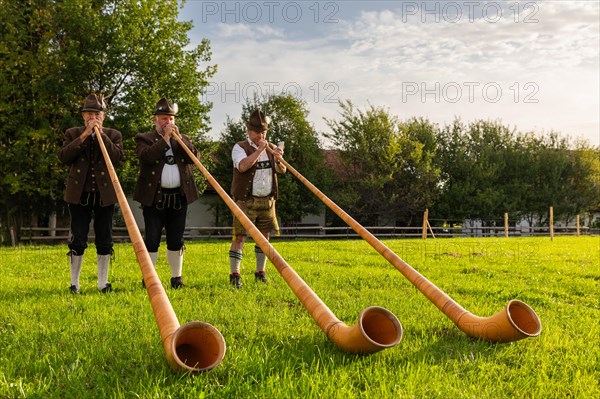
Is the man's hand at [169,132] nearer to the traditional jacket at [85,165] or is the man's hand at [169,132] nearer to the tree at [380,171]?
→ the traditional jacket at [85,165]

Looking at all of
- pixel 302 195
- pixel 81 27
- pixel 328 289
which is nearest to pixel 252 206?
pixel 328 289

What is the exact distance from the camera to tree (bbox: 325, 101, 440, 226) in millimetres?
34656

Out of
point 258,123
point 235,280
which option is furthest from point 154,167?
point 235,280

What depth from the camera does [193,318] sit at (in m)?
4.25

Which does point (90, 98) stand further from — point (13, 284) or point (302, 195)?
point (302, 195)

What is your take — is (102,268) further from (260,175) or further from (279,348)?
(279,348)

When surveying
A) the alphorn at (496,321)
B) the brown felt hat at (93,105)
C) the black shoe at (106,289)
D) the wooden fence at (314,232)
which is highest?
the brown felt hat at (93,105)

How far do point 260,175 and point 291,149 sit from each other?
2746 cm

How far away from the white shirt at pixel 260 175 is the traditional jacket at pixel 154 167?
62 cm

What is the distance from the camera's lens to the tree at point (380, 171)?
34.7m

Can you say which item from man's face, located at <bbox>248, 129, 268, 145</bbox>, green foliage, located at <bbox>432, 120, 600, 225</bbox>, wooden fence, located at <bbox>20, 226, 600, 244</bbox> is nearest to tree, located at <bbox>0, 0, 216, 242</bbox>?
wooden fence, located at <bbox>20, 226, 600, 244</bbox>

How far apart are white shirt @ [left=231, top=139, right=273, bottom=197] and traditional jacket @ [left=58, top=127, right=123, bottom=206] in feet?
4.70

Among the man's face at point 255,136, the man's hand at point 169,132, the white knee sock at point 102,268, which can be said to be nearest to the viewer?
the man's hand at point 169,132

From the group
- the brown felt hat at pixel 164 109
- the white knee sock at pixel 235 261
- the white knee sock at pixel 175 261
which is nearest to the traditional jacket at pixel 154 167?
the brown felt hat at pixel 164 109
